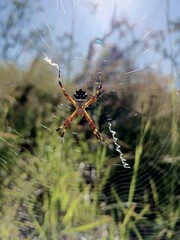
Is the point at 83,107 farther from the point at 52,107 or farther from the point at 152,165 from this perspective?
the point at 152,165

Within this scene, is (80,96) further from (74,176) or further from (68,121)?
(74,176)

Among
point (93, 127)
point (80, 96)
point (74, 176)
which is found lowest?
point (74, 176)

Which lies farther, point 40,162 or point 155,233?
point 40,162

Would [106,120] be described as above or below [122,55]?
below

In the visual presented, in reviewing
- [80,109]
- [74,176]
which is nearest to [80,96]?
[80,109]

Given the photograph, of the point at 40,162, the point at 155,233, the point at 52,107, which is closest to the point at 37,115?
the point at 52,107

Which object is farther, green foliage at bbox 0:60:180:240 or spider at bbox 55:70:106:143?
spider at bbox 55:70:106:143

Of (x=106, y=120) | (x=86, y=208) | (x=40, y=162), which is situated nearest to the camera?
(x=86, y=208)

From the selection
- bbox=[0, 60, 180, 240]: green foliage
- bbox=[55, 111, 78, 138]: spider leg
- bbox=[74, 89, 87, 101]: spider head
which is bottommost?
bbox=[0, 60, 180, 240]: green foliage
